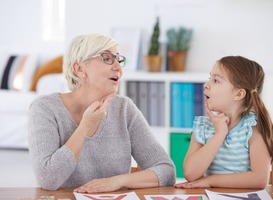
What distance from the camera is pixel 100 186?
200cm

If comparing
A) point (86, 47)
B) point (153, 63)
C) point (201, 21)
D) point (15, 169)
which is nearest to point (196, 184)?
point (86, 47)

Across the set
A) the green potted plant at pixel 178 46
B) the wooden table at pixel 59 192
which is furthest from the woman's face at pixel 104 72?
the green potted plant at pixel 178 46

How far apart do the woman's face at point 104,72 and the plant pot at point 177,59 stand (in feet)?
8.48

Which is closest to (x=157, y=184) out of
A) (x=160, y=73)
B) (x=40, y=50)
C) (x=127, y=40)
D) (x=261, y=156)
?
(x=261, y=156)

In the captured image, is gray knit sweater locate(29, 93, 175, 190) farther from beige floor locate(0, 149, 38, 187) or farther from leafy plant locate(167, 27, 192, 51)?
leafy plant locate(167, 27, 192, 51)

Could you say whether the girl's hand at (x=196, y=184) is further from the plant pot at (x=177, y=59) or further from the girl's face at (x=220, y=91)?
the plant pot at (x=177, y=59)

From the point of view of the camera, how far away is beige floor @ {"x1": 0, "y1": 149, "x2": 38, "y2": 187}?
466cm

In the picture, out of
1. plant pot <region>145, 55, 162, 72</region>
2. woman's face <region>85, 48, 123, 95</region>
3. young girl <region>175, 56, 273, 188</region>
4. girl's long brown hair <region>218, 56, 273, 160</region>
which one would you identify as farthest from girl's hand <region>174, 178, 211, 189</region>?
plant pot <region>145, 55, 162, 72</region>

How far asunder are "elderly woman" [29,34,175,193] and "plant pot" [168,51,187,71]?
246 cm

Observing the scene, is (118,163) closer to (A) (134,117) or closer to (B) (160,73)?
(A) (134,117)

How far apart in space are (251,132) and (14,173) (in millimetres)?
3181

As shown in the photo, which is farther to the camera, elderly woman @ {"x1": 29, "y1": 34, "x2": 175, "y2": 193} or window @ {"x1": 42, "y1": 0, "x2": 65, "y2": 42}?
window @ {"x1": 42, "y1": 0, "x2": 65, "y2": 42}

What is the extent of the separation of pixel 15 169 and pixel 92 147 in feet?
9.84

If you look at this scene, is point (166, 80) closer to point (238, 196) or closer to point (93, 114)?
point (93, 114)
